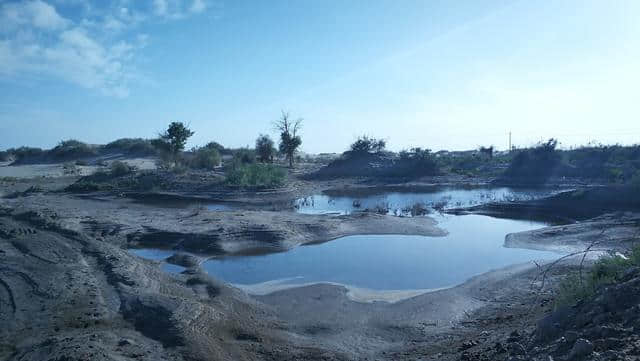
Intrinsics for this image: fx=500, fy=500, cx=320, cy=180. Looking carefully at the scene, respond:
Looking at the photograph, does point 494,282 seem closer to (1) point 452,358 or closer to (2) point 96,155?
(1) point 452,358

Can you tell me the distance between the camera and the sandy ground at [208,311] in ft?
26.0

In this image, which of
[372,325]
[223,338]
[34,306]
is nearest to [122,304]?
[34,306]

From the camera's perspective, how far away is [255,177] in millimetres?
36875

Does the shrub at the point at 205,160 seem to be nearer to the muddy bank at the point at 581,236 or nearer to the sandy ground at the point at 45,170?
the sandy ground at the point at 45,170

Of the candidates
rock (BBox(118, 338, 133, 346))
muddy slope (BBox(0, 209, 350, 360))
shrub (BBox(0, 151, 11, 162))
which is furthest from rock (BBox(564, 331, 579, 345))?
shrub (BBox(0, 151, 11, 162))

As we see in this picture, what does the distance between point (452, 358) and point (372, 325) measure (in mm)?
2619

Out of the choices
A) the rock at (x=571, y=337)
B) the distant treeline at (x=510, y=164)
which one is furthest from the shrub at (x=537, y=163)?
the rock at (x=571, y=337)

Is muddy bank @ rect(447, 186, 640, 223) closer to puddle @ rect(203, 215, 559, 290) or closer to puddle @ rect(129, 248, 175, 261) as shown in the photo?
puddle @ rect(203, 215, 559, 290)

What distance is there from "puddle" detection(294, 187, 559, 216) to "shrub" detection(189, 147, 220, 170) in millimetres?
14294

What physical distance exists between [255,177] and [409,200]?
11421 millimetres

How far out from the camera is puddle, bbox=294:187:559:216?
28.0 meters

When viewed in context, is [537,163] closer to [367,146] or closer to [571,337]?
[367,146]

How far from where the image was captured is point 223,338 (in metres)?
8.56

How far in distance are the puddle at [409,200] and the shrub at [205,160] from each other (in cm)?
1429
